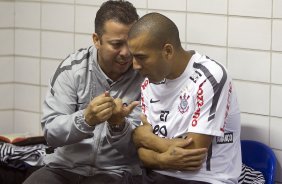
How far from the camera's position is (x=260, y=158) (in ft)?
11.3

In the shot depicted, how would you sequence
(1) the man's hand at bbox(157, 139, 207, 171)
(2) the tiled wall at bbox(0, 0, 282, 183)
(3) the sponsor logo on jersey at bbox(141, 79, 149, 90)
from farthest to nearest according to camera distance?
(2) the tiled wall at bbox(0, 0, 282, 183) → (3) the sponsor logo on jersey at bbox(141, 79, 149, 90) → (1) the man's hand at bbox(157, 139, 207, 171)

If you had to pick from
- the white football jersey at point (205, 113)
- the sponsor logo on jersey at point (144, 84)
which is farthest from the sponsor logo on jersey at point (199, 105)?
the sponsor logo on jersey at point (144, 84)

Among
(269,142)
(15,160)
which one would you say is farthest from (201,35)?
(15,160)

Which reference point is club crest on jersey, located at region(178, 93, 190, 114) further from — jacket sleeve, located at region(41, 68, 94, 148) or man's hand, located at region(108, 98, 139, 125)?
jacket sleeve, located at region(41, 68, 94, 148)

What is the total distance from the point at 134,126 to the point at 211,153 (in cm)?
45

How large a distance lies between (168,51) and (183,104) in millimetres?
225

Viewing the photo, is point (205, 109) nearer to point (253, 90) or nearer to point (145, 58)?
point (145, 58)

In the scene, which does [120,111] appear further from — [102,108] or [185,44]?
[185,44]

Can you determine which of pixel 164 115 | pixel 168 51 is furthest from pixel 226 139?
pixel 168 51

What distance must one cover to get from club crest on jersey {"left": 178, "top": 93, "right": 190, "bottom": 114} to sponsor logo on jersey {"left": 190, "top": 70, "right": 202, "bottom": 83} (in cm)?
7

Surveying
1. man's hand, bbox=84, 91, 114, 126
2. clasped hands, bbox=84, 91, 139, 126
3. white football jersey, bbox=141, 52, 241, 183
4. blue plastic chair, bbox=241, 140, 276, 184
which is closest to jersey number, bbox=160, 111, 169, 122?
white football jersey, bbox=141, 52, 241, 183

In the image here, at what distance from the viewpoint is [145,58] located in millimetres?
2936

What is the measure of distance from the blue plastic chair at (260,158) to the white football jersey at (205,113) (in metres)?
0.37

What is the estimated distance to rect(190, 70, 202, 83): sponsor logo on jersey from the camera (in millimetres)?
2930
